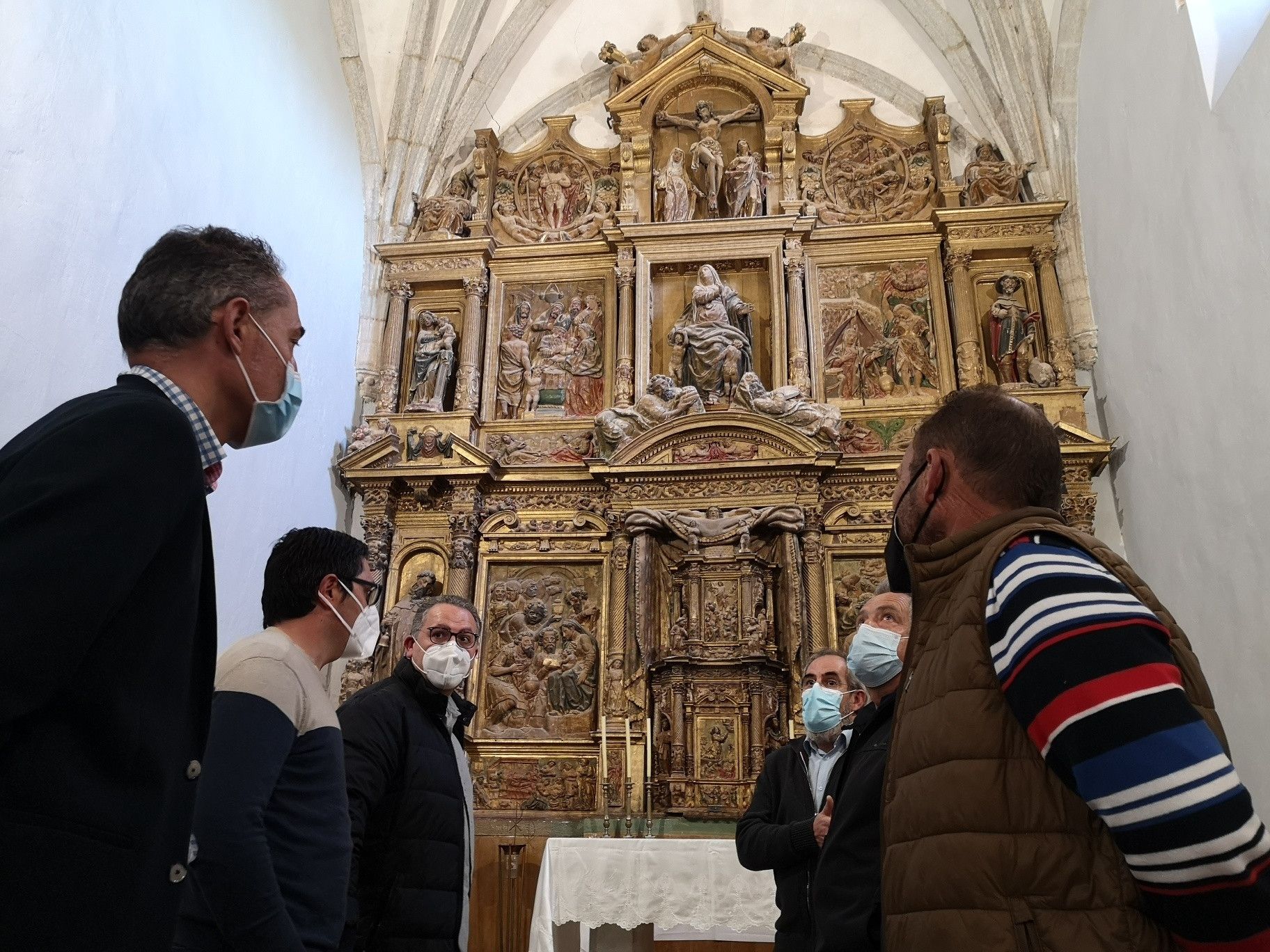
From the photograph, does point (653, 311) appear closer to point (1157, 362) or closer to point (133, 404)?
point (1157, 362)

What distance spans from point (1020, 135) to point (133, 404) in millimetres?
10152

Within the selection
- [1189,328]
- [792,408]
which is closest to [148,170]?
[792,408]

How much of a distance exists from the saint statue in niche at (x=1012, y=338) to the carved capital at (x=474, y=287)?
492cm

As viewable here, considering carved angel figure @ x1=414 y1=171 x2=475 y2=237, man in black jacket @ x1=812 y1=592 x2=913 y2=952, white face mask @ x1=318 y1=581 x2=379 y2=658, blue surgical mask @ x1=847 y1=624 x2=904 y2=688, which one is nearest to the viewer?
man in black jacket @ x1=812 y1=592 x2=913 y2=952

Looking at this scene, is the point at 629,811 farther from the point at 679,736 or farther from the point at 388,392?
the point at 388,392

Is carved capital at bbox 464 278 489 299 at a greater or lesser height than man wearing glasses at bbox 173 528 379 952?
greater

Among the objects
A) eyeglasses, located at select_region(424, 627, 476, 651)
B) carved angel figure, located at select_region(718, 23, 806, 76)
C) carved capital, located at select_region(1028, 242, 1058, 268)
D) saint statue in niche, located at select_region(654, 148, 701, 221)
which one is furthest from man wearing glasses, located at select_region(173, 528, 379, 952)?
carved angel figure, located at select_region(718, 23, 806, 76)

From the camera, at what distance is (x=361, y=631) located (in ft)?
9.62

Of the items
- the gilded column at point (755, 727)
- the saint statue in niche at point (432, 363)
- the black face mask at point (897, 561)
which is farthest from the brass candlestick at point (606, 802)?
the black face mask at point (897, 561)

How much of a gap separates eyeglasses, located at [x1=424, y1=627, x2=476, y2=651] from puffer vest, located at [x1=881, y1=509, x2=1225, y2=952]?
2158 millimetres

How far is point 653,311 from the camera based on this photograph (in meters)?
9.85

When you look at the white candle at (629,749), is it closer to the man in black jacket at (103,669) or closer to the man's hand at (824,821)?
the man's hand at (824,821)

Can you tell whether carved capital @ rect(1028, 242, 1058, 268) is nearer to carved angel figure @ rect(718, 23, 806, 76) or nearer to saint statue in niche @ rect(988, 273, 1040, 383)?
saint statue in niche @ rect(988, 273, 1040, 383)

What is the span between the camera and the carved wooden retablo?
812cm
